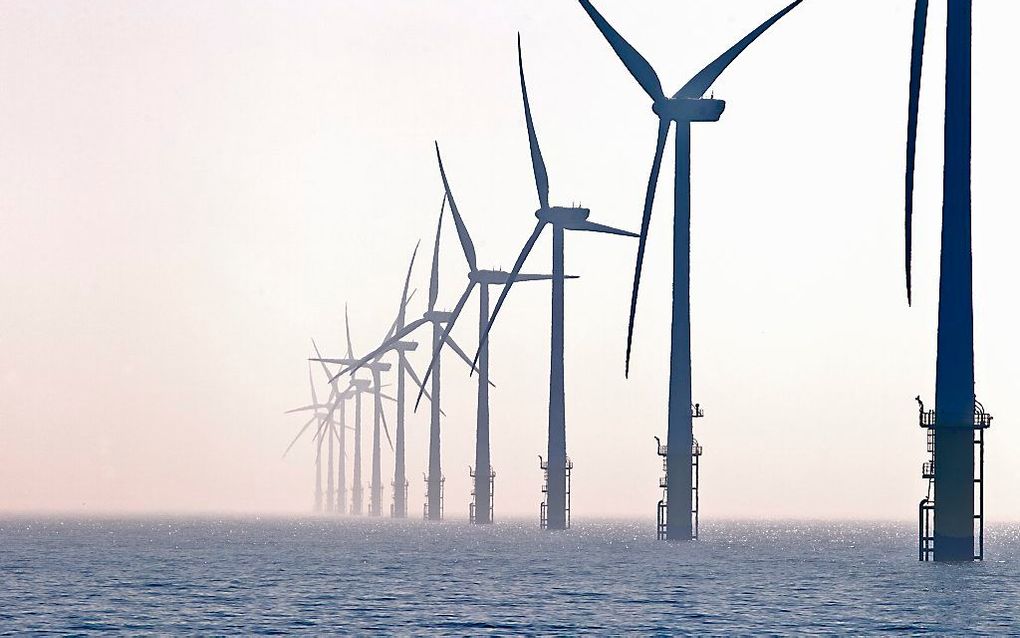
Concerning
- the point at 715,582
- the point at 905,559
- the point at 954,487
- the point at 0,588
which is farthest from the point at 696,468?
the point at 0,588

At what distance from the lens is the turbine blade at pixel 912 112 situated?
91.6 meters

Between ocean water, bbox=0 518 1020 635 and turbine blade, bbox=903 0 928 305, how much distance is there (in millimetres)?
17707

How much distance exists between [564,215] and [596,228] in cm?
444

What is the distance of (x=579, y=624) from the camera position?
3177 inches

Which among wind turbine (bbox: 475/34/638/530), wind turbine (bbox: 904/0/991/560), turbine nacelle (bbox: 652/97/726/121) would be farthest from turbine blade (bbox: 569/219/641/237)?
wind turbine (bbox: 904/0/991/560)

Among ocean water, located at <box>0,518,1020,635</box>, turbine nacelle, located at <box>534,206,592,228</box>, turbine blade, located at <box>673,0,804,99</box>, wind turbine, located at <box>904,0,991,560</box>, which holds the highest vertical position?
turbine blade, located at <box>673,0,804,99</box>

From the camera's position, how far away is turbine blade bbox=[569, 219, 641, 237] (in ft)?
604

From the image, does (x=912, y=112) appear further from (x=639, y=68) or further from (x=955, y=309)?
(x=639, y=68)

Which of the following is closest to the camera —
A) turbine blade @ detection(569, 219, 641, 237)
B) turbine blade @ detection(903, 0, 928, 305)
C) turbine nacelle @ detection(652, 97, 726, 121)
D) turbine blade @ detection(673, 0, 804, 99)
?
turbine blade @ detection(903, 0, 928, 305)

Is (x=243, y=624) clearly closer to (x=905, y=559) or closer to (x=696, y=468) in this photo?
(x=696, y=468)

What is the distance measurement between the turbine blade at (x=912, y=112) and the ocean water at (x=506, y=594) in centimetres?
1771

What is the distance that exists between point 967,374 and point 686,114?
53.1 meters

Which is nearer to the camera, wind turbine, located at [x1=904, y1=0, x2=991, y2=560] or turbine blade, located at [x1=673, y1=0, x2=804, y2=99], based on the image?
wind turbine, located at [x1=904, y1=0, x2=991, y2=560]

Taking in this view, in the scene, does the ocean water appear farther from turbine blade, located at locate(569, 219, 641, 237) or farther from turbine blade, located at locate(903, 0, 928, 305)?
turbine blade, located at locate(569, 219, 641, 237)
